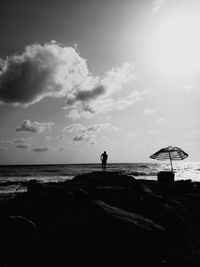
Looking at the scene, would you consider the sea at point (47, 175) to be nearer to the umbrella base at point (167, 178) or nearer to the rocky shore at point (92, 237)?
the umbrella base at point (167, 178)

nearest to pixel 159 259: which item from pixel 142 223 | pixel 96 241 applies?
pixel 142 223

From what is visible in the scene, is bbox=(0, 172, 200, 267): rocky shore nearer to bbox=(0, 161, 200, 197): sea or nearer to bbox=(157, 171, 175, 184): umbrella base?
bbox=(157, 171, 175, 184): umbrella base

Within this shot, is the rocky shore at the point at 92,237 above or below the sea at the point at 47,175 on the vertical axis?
below

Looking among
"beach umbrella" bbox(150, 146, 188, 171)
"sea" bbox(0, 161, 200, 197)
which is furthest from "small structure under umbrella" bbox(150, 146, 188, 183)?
"sea" bbox(0, 161, 200, 197)

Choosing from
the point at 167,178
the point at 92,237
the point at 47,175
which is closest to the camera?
the point at 92,237

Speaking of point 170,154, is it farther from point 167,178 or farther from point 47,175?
point 47,175

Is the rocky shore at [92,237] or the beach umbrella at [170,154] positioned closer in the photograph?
the rocky shore at [92,237]

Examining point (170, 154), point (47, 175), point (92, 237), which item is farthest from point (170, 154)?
point (47, 175)

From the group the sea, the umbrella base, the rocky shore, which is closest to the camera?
the rocky shore

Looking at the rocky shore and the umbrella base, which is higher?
the umbrella base

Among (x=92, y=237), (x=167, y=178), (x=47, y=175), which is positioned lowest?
(x=92, y=237)

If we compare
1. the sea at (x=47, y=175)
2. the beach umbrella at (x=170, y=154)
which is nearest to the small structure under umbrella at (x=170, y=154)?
the beach umbrella at (x=170, y=154)

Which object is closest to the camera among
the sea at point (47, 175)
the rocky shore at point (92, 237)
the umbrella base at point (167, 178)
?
the rocky shore at point (92, 237)

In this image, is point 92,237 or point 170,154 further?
point 170,154
